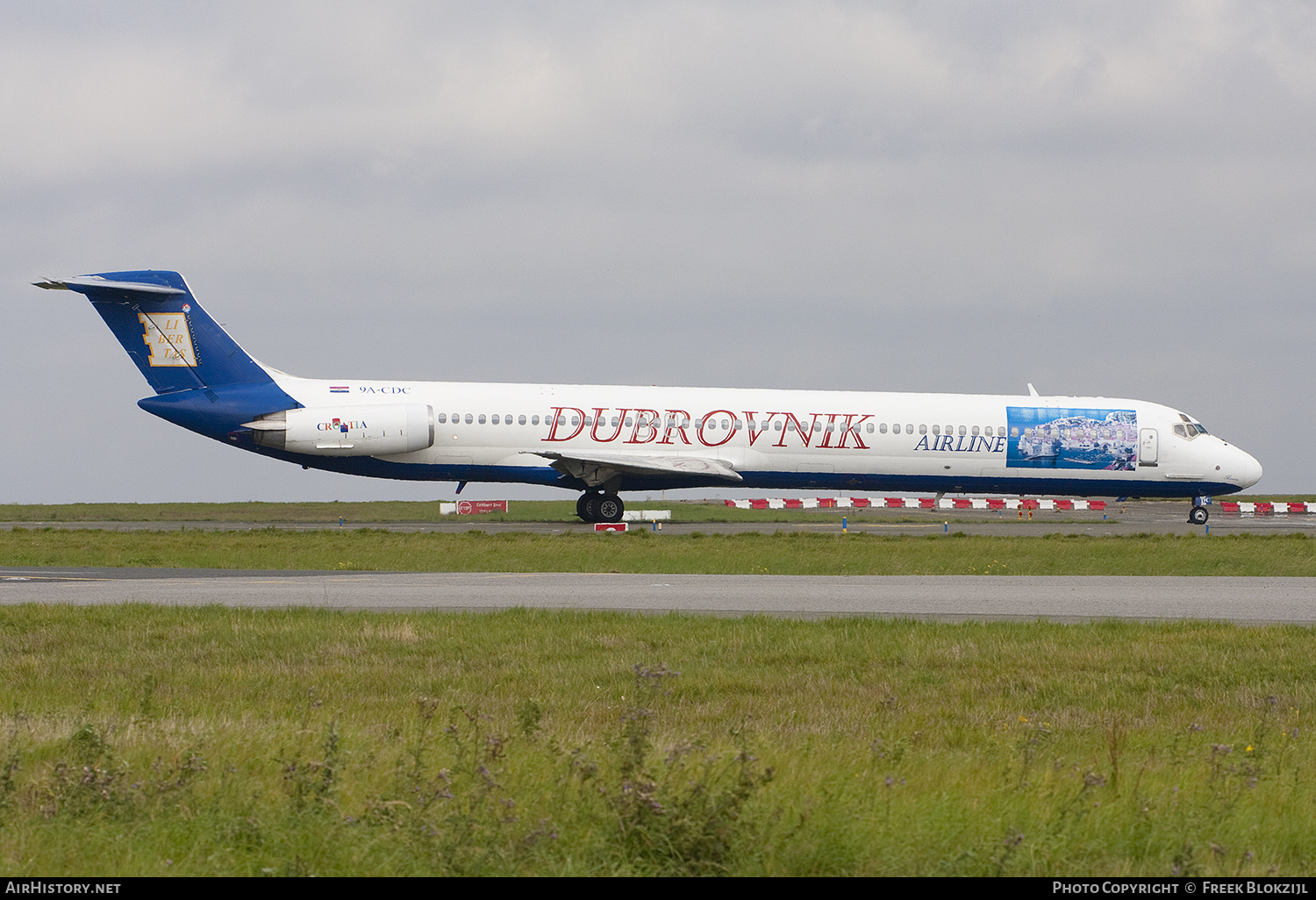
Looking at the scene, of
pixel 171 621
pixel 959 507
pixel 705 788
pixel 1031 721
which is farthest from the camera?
pixel 959 507

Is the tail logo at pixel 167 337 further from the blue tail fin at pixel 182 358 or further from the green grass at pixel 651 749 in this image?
the green grass at pixel 651 749

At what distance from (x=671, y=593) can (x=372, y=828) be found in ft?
39.8

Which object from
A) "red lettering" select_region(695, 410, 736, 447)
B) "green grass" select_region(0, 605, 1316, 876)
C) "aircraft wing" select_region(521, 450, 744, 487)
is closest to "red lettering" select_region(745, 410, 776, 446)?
"red lettering" select_region(695, 410, 736, 447)

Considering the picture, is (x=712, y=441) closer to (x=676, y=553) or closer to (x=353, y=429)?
(x=353, y=429)

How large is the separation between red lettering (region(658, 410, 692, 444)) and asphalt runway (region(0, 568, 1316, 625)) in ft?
55.9

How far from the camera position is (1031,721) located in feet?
30.9

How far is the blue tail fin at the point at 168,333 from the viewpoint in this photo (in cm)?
A: 3650

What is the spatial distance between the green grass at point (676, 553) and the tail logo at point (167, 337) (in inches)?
240

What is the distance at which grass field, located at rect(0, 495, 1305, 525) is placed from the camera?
149 feet

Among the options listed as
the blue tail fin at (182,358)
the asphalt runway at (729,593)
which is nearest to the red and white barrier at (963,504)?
the blue tail fin at (182,358)

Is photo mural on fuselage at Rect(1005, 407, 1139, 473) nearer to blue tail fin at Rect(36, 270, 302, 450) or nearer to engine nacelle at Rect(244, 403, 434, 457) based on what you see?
engine nacelle at Rect(244, 403, 434, 457)

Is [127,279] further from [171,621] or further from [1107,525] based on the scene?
[1107,525]

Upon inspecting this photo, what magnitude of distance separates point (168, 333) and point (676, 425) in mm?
15547
